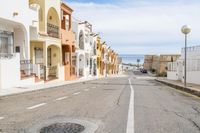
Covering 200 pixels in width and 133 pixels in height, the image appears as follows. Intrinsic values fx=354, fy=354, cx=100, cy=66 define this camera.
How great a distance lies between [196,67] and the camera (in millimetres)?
33750

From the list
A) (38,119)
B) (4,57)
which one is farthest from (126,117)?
(4,57)

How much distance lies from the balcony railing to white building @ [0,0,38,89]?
4.95m

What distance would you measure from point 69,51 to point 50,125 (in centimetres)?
3651

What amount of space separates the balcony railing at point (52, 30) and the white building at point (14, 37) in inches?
195

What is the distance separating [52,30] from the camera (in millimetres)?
36938

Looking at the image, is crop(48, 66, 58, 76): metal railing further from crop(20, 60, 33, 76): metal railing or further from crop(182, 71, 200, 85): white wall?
crop(182, 71, 200, 85): white wall

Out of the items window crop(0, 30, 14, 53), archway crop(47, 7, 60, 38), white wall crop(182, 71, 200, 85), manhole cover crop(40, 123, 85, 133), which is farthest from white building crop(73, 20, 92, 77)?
manhole cover crop(40, 123, 85, 133)

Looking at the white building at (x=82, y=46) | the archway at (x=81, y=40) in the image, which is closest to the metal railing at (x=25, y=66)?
the white building at (x=82, y=46)

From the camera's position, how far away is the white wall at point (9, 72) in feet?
70.9

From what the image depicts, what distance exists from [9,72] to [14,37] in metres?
6.91

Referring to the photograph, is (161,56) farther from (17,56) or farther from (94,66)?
(17,56)

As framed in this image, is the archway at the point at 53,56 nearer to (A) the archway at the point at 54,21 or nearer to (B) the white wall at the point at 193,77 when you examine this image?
(A) the archway at the point at 54,21

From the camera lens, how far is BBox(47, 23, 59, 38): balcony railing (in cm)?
3566

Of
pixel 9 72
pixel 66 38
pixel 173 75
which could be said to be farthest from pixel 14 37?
pixel 173 75
